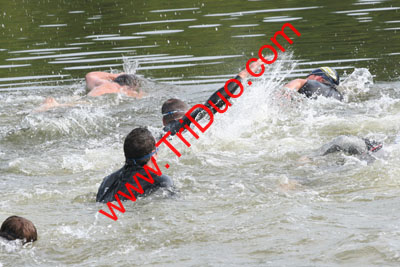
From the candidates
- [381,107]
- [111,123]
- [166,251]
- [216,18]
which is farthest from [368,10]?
[166,251]

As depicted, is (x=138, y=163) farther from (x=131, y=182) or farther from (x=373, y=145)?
(x=373, y=145)

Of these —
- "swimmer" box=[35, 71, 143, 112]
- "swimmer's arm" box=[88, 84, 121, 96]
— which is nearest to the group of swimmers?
"swimmer" box=[35, 71, 143, 112]

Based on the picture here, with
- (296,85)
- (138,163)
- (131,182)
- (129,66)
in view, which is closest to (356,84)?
(296,85)

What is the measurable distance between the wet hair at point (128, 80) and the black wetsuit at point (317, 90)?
353 centimetres

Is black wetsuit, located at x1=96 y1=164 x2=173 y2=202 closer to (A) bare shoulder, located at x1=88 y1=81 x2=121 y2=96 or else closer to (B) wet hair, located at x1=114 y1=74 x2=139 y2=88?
(A) bare shoulder, located at x1=88 y1=81 x2=121 y2=96

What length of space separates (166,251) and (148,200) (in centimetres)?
126

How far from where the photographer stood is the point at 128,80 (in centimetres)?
1379

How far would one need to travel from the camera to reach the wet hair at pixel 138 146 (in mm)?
6906

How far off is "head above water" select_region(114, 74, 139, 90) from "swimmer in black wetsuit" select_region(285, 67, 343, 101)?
331 cm

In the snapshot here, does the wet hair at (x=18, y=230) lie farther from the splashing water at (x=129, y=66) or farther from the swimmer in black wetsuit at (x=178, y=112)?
the splashing water at (x=129, y=66)

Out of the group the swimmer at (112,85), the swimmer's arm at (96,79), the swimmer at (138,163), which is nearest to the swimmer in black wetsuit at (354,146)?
the swimmer at (138,163)

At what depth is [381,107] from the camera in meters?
11.3

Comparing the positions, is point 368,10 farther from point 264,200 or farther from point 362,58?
point 264,200

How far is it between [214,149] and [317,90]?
3249mm
